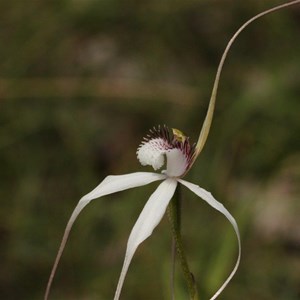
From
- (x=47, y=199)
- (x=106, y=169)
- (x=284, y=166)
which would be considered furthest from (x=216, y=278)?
(x=106, y=169)

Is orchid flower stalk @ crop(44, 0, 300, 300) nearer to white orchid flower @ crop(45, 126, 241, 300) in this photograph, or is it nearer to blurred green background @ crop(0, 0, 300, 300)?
white orchid flower @ crop(45, 126, 241, 300)

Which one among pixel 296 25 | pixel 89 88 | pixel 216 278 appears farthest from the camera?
pixel 296 25

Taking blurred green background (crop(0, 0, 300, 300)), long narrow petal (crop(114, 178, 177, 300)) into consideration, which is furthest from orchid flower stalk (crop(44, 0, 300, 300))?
blurred green background (crop(0, 0, 300, 300))

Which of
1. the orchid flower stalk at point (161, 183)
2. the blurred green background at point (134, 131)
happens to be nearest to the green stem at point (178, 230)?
the orchid flower stalk at point (161, 183)

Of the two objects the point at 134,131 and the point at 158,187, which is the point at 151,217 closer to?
the point at 158,187

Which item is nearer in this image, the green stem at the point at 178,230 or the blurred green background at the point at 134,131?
the green stem at the point at 178,230

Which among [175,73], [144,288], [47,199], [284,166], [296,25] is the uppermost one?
[296,25]

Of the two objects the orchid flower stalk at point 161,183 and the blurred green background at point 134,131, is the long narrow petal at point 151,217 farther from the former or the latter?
the blurred green background at point 134,131

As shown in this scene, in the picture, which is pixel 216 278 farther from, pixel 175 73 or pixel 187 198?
pixel 175 73

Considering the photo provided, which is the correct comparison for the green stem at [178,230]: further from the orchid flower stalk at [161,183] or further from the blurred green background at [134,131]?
the blurred green background at [134,131]
